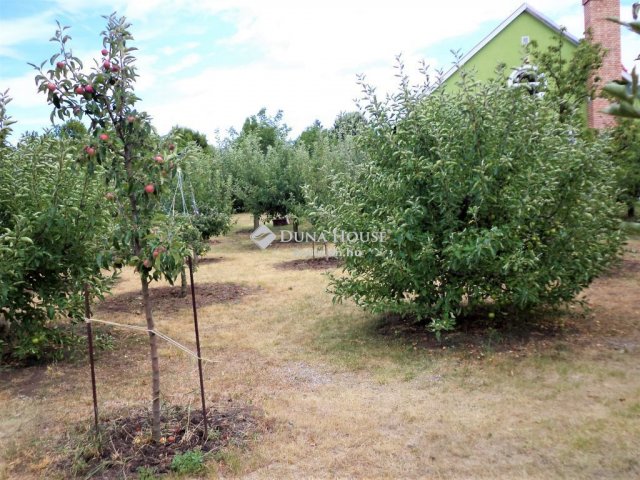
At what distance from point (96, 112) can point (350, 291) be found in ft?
11.8

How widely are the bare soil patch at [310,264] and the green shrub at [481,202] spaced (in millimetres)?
6015

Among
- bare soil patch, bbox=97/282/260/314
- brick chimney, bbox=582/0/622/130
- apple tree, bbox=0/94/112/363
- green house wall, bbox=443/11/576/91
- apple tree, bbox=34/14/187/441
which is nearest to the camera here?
apple tree, bbox=34/14/187/441

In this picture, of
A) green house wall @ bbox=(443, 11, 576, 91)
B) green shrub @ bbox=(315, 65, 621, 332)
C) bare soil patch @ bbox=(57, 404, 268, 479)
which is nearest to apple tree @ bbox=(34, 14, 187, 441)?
bare soil patch @ bbox=(57, 404, 268, 479)

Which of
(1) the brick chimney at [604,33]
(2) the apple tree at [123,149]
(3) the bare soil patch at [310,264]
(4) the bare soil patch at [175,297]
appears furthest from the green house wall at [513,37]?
(2) the apple tree at [123,149]

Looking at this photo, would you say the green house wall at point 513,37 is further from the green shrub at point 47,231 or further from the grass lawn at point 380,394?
the green shrub at point 47,231

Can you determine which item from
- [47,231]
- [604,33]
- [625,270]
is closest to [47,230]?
[47,231]

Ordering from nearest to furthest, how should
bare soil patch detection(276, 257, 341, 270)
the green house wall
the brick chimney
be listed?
1. bare soil patch detection(276, 257, 341, 270)
2. the brick chimney
3. the green house wall

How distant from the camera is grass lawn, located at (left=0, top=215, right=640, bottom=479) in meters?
3.51

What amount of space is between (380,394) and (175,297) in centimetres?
580

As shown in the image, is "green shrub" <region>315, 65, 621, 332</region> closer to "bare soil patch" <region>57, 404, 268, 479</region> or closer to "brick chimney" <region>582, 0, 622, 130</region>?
"bare soil patch" <region>57, 404, 268, 479</region>

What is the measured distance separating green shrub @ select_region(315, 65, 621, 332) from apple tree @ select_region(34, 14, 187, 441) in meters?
2.67

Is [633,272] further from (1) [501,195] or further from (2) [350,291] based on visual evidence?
(2) [350,291]

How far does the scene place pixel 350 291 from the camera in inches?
245

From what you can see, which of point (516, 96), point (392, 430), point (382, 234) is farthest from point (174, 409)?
point (516, 96)
